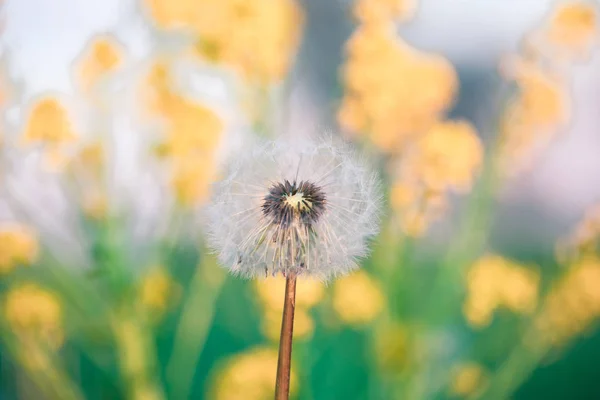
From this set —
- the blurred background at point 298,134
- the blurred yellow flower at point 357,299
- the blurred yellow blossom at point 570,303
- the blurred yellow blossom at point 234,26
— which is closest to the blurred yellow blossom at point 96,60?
the blurred background at point 298,134

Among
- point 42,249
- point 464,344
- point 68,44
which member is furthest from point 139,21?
point 464,344

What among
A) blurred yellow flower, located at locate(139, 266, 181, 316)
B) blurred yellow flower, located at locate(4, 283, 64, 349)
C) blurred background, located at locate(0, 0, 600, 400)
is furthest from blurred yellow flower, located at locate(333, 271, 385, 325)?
blurred yellow flower, located at locate(4, 283, 64, 349)

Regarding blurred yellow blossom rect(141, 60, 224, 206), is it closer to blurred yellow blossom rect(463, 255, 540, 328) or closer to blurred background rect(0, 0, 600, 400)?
blurred background rect(0, 0, 600, 400)

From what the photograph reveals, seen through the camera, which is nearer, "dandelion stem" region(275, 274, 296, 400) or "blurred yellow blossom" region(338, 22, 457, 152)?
"dandelion stem" region(275, 274, 296, 400)

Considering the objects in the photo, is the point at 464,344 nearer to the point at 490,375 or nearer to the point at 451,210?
the point at 490,375

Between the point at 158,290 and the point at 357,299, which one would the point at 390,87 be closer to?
the point at 357,299
